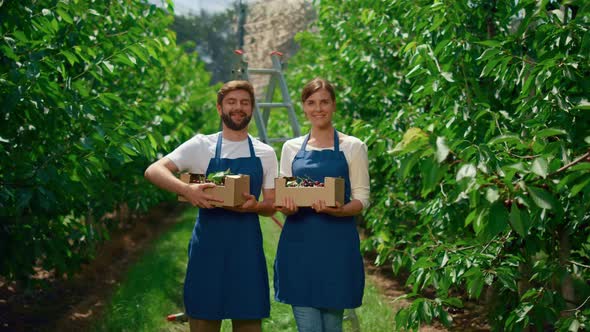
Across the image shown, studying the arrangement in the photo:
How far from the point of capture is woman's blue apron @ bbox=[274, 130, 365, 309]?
3.57 m

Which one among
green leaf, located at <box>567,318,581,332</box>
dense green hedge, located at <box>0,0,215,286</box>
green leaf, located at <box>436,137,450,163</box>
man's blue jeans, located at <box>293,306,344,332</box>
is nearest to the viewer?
green leaf, located at <box>436,137,450,163</box>

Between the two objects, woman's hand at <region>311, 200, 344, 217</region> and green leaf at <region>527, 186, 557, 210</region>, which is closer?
green leaf at <region>527, 186, 557, 210</region>

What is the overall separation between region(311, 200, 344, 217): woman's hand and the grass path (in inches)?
113

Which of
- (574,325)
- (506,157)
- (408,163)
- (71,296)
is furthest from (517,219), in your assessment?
(71,296)

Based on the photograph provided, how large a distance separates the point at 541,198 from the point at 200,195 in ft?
6.24

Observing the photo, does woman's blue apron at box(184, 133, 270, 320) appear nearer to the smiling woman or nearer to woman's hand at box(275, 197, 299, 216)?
the smiling woman

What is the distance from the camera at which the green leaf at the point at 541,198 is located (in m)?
1.94

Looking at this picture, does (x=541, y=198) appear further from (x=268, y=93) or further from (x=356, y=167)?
(x=268, y=93)

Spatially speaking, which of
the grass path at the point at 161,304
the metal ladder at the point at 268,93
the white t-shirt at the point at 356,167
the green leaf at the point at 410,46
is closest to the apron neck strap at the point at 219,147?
the white t-shirt at the point at 356,167

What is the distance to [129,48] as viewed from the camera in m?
4.51

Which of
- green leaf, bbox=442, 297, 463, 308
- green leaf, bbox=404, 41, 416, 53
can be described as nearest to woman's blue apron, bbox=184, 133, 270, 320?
green leaf, bbox=442, 297, 463, 308

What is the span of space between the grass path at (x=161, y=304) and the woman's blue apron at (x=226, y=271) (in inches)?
99.5

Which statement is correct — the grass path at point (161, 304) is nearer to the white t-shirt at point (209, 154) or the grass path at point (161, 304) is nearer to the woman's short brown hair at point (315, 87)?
the white t-shirt at point (209, 154)

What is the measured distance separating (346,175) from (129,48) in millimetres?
1879
